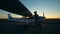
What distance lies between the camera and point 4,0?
6.64 metres

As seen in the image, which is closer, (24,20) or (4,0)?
(4,0)

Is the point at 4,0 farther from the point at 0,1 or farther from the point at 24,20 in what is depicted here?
the point at 24,20

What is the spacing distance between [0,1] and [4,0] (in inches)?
10.2

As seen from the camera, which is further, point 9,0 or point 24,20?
point 24,20

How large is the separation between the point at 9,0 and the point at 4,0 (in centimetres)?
28

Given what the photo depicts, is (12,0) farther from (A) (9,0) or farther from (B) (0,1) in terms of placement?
(B) (0,1)

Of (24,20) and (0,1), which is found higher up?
(0,1)

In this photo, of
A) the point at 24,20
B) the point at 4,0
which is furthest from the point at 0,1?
the point at 24,20

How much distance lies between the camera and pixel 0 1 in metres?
6.72

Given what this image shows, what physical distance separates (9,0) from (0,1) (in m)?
0.52

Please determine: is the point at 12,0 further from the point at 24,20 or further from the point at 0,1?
the point at 24,20

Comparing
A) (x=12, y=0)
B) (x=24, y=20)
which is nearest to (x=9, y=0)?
(x=12, y=0)

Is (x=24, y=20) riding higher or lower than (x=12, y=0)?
lower

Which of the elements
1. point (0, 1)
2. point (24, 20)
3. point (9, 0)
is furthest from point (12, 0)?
point (24, 20)
